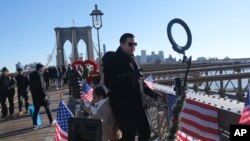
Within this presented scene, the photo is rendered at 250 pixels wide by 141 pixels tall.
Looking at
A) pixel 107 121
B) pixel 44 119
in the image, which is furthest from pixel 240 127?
pixel 44 119

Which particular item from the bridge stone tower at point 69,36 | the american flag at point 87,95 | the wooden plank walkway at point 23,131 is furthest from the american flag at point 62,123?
the bridge stone tower at point 69,36

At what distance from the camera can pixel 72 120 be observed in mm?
4410

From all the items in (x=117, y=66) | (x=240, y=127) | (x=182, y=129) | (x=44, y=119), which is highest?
(x=117, y=66)

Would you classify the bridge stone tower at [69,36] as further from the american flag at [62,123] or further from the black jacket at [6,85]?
the american flag at [62,123]

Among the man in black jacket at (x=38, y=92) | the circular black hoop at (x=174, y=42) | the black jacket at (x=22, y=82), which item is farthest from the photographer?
the black jacket at (x=22, y=82)

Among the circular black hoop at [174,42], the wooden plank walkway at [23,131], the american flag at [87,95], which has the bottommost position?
the wooden plank walkway at [23,131]

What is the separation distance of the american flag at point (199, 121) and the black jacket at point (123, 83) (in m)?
0.55

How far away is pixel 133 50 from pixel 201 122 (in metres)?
1.24

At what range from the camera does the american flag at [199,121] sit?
14.3 feet

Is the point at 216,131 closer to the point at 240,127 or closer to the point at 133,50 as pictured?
the point at 240,127

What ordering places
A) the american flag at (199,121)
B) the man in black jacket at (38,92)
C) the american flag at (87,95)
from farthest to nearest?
1. the man in black jacket at (38,92)
2. the american flag at (87,95)
3. the american flag at (199,121)

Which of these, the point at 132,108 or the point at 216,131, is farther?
the point at 132,108

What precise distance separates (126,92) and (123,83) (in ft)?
0.37

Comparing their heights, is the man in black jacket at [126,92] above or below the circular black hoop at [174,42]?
below
